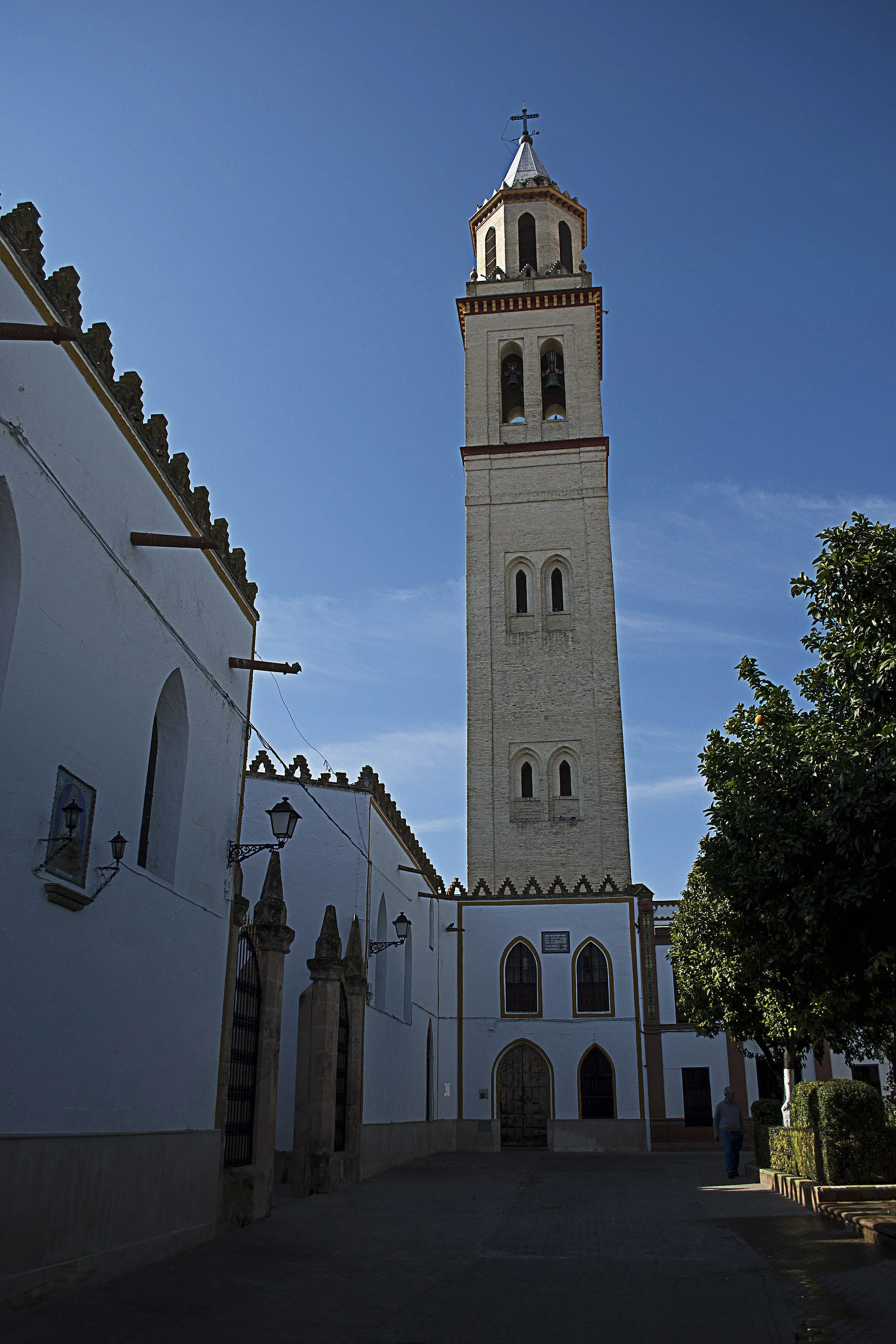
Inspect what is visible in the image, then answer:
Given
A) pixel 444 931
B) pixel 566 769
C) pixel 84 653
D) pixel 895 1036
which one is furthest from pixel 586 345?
pixel 84 653

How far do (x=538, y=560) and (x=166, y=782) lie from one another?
95.8ft

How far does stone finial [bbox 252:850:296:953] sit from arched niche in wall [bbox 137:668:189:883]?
8.39 ft

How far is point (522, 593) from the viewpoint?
130 ft

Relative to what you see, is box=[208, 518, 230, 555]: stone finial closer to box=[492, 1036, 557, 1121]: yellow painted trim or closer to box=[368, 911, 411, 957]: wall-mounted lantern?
box=[368, 911, 411, 957]: wall-mounted lantern

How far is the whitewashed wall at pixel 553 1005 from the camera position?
30.0 meters

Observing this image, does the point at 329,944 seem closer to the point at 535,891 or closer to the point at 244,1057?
the point at 244,1057

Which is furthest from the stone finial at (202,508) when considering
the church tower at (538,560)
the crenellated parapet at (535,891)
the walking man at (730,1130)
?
the church tower at (538,560)

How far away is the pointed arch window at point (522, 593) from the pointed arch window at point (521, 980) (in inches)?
490

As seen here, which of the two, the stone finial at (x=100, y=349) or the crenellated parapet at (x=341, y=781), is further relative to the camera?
the crenellated parapet at (x=341, y=781)

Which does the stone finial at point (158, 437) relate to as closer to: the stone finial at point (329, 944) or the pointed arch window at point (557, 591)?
the stone finial at point (329, 944)

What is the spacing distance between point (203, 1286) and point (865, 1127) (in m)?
9.02

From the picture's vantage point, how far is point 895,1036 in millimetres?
13492

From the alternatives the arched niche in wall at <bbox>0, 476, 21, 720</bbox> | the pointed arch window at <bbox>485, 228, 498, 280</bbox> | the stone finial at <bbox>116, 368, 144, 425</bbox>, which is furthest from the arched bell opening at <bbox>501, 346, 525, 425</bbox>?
the arched niche in wall at <bbox>0, 476, 21, 720</bbox>

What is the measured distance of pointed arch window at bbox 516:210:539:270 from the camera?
4447 centimetres
